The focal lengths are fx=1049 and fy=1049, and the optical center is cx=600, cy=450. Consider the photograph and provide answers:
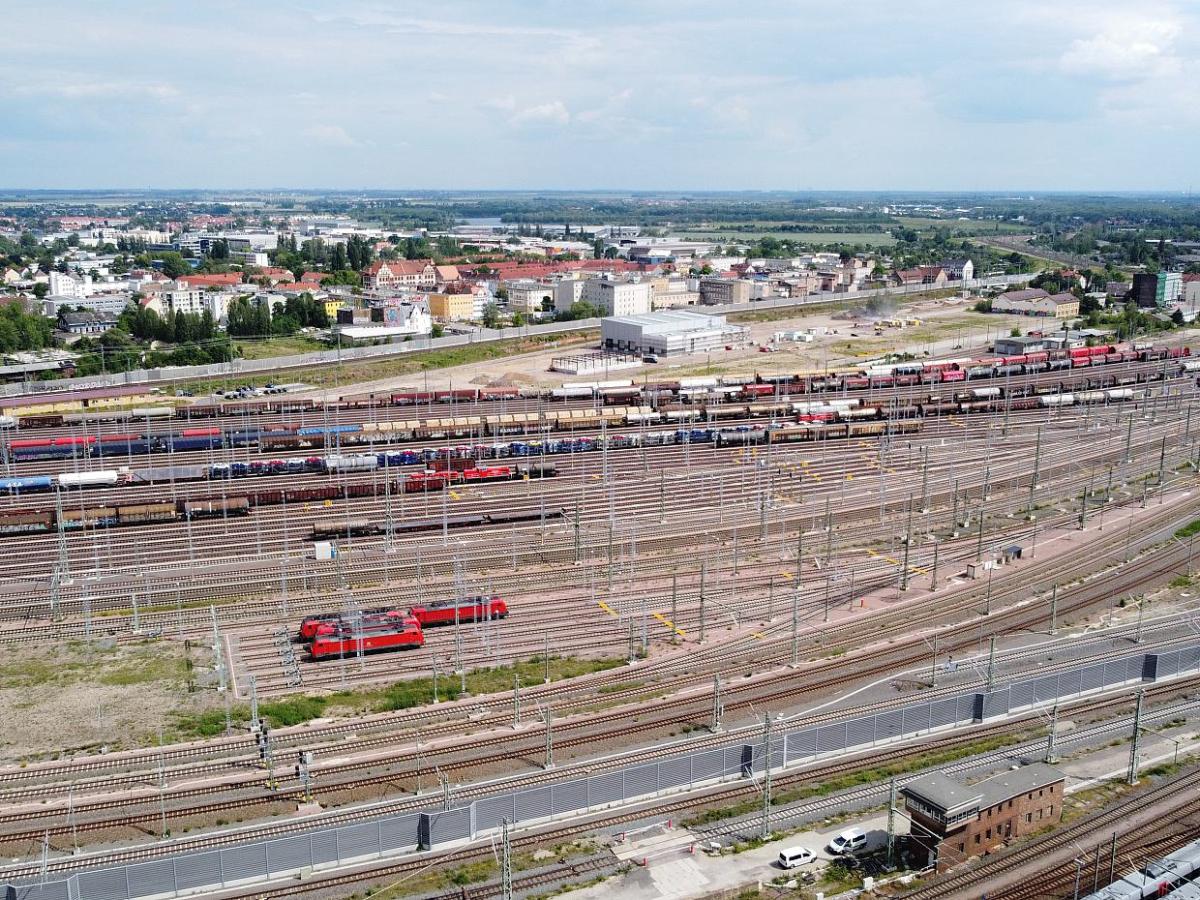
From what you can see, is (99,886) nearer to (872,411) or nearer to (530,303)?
(872,411)

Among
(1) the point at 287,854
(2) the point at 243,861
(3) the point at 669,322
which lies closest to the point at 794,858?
(1) the point at 287,854

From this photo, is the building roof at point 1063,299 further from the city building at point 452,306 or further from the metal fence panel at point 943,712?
the metal fence panel at point 943,712

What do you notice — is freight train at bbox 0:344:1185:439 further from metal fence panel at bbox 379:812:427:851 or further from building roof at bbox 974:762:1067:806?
building roof at bbox 974:762:1067:806

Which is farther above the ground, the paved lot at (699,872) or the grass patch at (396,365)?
the grass patch at (396,365)

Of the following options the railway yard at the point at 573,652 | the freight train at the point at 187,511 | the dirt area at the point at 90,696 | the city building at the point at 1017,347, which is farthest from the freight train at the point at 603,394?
the dirt area at the point at 90,696

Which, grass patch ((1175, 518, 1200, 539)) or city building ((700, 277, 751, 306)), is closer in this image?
grass patch ((1175, 518, 1200, 539))

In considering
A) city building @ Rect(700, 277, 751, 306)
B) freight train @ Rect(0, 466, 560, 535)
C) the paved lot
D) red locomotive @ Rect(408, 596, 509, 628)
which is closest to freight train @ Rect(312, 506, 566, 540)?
freight train @ Rect(0, 466, 560, 535)
